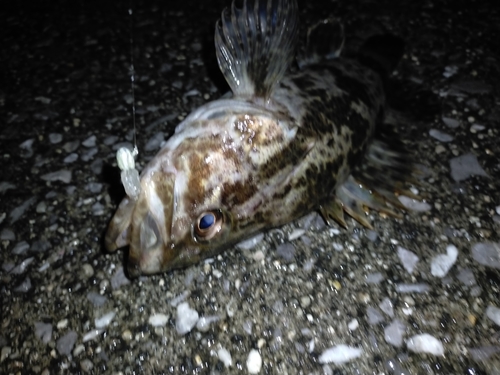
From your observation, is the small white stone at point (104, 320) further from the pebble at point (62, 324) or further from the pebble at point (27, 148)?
the pebble at point (27, 148)

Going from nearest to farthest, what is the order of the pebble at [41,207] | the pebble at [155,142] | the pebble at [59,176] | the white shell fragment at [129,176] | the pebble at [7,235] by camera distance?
1. the white shell fragment at [129,176]
2. the pebble at [7,235]
3. the pebble at [41,207]
4. the pebble at [59,176]
5. the pebble at [155,142]

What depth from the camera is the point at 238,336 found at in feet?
6.68

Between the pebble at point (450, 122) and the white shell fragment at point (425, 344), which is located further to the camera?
the pebble at point (450, 122)

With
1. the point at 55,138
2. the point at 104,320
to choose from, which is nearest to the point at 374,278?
the point at 104,320

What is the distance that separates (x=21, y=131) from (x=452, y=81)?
3.19 m

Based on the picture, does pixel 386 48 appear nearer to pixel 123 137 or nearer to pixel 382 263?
pixel 382 263

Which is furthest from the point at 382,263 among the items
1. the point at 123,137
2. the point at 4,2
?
the point at 4,2

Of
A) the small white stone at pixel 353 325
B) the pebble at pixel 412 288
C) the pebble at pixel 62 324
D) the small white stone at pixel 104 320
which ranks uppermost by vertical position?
the pebble at pixel 412 288

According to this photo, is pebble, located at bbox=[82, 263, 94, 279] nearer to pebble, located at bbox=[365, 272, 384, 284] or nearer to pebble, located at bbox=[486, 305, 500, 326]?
pebble, located at bbox=[365, 272, 384, 284]

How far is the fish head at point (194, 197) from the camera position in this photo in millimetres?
1691

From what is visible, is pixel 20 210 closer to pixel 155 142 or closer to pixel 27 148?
pixel 27 148

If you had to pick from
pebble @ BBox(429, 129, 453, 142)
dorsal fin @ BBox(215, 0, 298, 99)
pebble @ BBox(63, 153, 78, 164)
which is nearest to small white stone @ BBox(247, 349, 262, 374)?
dorsal fin @ BBox(215, 0, 298, 99)

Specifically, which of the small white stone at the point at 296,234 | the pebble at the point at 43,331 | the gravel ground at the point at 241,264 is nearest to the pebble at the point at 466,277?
the gravel ground at the point at 241,264

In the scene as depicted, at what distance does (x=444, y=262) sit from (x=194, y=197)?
1.43 meters
